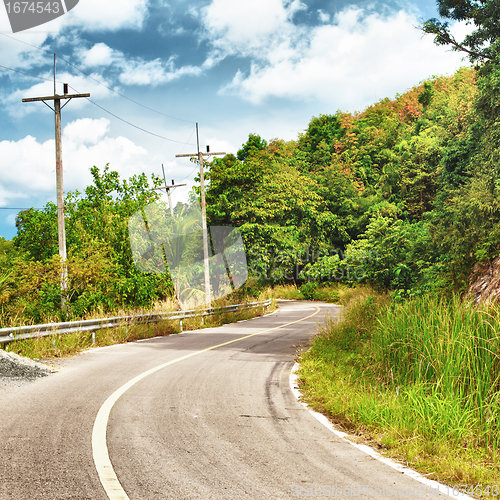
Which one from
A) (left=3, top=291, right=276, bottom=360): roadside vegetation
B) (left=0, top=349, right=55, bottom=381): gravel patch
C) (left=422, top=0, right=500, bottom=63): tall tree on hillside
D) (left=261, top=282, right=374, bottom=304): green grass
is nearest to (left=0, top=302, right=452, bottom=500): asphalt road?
(left=0, top=349, right=55, bottom=381): gravel patch

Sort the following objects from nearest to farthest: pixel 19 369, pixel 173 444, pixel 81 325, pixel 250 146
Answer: pixel 173 444 < pixel 19 369 < pixel 81 325 < pixel 250 146

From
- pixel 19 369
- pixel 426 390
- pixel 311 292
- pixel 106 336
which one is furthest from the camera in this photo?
pixel 311 292

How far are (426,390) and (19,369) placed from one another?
24.9 ft

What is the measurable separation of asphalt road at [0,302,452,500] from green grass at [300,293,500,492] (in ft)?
1.52

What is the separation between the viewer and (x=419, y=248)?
17.3 m

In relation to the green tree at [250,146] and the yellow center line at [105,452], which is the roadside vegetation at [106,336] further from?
the green tree at [250,146]

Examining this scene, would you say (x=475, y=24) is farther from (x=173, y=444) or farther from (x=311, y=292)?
(x=311, y=292)

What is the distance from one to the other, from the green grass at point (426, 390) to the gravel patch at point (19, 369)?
5273mm

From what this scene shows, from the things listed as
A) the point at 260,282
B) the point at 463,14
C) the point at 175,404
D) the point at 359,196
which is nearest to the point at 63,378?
the point at 175,404

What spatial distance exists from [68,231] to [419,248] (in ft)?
59.2

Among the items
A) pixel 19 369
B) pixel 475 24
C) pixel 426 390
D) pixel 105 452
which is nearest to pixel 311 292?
pixel 475 24

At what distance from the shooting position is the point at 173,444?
16.2 ft

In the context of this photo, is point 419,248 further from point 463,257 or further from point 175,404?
point 175,404

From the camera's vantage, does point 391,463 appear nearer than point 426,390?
Yes
